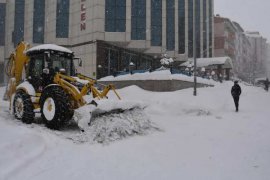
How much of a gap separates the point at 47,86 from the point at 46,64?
1.22 m

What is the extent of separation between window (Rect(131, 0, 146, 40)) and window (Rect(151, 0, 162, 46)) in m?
1.63

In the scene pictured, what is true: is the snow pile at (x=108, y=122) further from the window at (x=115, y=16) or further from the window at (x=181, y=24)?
the window at (x=181, y=24)

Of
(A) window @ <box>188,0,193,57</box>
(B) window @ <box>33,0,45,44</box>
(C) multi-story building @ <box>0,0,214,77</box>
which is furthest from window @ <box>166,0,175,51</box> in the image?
(B) window @ <box>33,0,45,44</box>

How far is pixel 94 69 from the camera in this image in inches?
1294

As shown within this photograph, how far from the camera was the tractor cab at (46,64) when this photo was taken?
1038cm

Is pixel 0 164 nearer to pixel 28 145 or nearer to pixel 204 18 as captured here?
pixel 28 145

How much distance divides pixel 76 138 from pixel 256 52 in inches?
5092

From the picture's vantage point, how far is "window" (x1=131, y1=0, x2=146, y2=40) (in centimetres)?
3531

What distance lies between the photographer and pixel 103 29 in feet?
109

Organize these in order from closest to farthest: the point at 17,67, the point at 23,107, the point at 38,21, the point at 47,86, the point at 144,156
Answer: the point at 144,156, the point at 47,86, the point at 23,107, the point at 17,67, the point at 38,21

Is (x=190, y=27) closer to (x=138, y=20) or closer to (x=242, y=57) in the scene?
(x=138, y=20)

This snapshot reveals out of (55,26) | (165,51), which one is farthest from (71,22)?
(165,51)

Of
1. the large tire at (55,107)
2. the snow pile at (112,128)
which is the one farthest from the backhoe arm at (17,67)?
the snow pile at (112,128)

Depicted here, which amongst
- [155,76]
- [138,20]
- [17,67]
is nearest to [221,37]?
[138,20]
